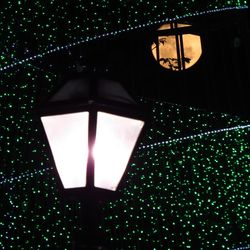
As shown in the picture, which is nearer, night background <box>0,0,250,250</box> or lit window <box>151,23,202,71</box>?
night background <box>0,0,250,250</box>

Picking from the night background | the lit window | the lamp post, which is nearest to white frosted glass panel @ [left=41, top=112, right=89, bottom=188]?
the lamp post

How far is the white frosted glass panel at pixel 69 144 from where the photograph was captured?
204cm

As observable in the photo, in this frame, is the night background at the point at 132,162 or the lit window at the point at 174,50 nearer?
the night background at the point at 132,162

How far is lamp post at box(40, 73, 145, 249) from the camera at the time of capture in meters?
2.02

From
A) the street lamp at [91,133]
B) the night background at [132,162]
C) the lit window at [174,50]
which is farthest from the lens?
the lit window at [174,50]

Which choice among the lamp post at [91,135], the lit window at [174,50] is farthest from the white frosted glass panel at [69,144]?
the lit window at [174,50]

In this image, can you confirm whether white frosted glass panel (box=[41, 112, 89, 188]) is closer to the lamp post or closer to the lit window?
the lamp post

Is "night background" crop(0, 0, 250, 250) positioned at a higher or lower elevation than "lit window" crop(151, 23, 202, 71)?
lower

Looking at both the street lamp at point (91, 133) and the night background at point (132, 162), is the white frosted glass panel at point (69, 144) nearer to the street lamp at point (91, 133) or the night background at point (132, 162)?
the street lamp at point (91, 133)

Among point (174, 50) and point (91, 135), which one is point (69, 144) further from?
point (174, 50)

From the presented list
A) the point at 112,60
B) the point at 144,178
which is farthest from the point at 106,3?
the point at 144,178

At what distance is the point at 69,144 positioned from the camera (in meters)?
2.07

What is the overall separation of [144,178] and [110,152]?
5.10ft

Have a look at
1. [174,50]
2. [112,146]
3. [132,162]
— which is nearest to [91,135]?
[112,146]
